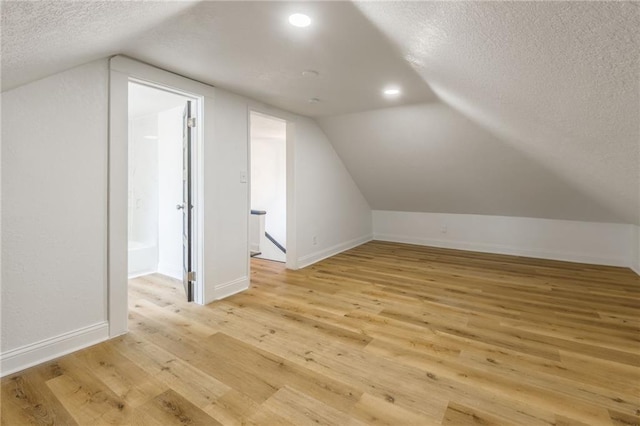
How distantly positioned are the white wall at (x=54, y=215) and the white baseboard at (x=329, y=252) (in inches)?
100

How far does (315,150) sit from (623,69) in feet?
12.1

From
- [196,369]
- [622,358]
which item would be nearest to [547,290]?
[622,358]

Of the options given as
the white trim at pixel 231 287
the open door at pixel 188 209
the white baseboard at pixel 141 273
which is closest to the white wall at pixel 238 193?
the white trim at pixel 231 287

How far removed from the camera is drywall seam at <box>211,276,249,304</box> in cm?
313

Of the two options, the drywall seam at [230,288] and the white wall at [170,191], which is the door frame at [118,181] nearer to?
the drywall seam at [230,288]

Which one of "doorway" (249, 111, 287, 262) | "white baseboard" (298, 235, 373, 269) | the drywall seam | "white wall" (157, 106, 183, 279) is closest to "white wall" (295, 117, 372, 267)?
"white baseboard" (298, 235, 373, 269)

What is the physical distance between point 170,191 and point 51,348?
2.25 metres

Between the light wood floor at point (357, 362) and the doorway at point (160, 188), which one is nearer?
the light wood floor at point (357, 362)

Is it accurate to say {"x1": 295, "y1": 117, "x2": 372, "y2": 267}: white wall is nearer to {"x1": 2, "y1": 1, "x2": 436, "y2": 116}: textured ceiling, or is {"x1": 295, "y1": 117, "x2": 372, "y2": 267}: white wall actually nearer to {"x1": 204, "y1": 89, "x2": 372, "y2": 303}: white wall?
{"x1": 204, "y1": 89, "x2": 372, "y2": 303}: white wall

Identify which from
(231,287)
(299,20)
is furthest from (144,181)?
(299,20)

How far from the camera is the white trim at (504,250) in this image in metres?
4.55

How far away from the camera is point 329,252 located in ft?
16.5

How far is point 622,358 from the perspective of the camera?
2057 millimetres

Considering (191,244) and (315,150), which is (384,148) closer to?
(315,150)
